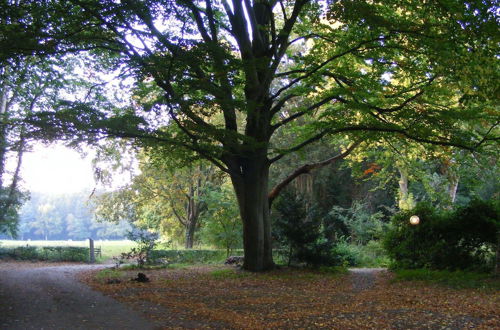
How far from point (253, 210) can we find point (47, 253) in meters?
15.6

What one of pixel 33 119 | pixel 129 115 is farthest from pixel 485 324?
pixel 33 119

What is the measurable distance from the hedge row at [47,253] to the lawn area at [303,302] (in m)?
13.2

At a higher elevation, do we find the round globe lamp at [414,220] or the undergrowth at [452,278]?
the round globe lamp at [414,220]

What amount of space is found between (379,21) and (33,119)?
8.53 metres

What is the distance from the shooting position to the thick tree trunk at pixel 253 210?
45.2 feet

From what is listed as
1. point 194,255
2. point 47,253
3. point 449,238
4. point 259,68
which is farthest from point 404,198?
point 47,253

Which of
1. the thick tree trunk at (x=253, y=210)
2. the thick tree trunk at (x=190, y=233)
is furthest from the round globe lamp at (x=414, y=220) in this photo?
the thick tree trunk at (x=190, y=233)

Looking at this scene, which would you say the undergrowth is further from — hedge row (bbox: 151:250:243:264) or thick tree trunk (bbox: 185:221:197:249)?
thick tree trunk (bbox: 185:221:197:249)

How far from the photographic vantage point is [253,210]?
45.1ft

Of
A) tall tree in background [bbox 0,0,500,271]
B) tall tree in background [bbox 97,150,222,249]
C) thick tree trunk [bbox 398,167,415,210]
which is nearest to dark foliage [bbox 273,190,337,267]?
tall tree in background [bbox 0,0,500,271]

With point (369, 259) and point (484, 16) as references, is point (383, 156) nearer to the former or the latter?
point (369, 259)

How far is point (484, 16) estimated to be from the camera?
754 centimetres

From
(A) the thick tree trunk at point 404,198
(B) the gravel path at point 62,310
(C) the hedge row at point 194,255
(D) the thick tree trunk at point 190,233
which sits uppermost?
(A) the thick tree trunk at point 404,198

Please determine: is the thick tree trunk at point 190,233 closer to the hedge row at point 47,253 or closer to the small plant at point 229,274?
the hedge row at point 47,253
